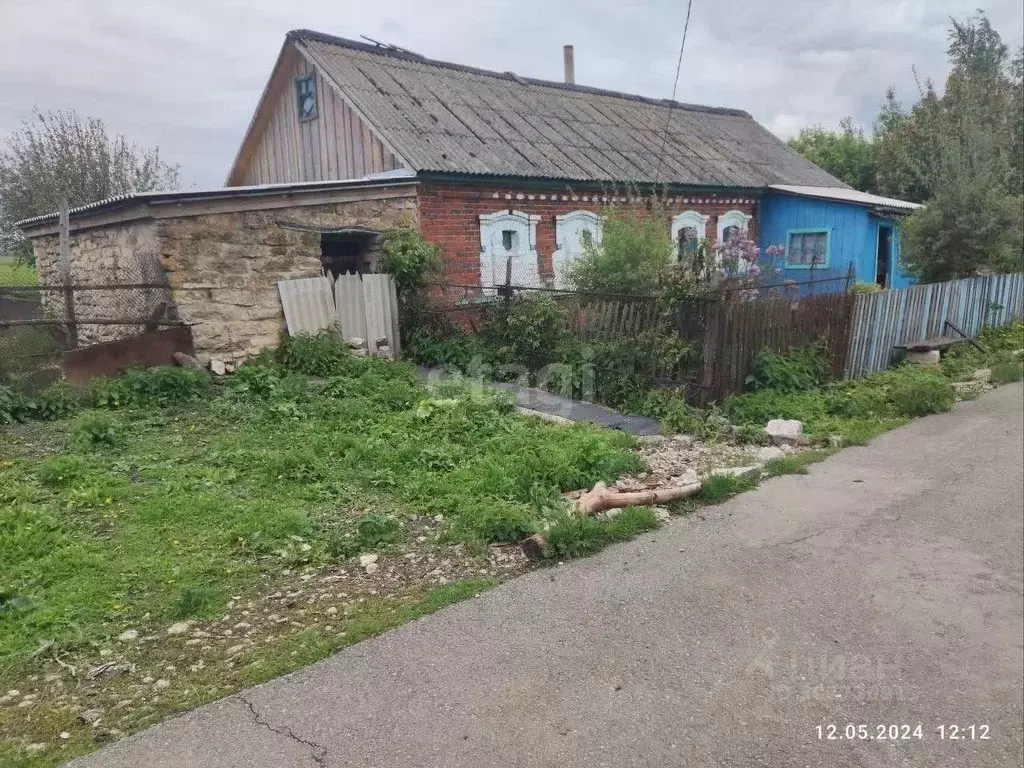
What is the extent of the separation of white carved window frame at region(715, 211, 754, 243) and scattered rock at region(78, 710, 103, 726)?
15902 mm

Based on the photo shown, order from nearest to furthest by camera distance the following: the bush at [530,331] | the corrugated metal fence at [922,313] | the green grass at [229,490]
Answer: the green grass at [229,490], the bush at [530,331], the corrugated metal fence at [922,313]

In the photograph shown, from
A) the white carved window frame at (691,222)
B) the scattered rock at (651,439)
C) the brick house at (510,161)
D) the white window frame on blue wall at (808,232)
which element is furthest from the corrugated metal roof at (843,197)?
the scattered rock at (651,439)

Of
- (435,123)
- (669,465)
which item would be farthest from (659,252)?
(435,123)

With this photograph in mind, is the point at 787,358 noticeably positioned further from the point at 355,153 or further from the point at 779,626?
the point at 355,153

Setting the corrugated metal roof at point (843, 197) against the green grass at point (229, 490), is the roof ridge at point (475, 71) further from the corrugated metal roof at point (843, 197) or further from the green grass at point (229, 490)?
the green grass at point (229, 490)

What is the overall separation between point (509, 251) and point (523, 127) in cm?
364

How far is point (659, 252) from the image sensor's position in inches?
405

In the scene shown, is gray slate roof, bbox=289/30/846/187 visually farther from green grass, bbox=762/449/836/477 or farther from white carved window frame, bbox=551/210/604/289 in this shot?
green grass, bbox=762/449/836/477

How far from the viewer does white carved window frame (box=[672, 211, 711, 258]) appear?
15789mm

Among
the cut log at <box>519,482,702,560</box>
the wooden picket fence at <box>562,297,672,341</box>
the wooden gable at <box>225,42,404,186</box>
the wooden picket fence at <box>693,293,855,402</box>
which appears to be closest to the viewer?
the cut log at <box>519,482,702,560</box>

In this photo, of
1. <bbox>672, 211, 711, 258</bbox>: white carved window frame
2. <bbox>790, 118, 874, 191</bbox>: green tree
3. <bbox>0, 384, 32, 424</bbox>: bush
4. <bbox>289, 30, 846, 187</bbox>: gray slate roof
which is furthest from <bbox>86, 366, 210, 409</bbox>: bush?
<bbox>790, 118, 874, 191</bbox>: green tree

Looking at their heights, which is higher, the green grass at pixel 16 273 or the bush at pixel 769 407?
the green grass at pixel 16 273

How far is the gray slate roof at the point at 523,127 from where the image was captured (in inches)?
513

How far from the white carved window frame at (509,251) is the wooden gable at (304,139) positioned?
1.95 metres
